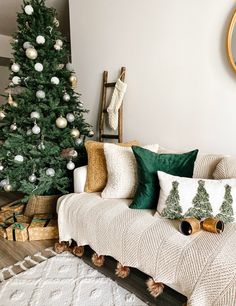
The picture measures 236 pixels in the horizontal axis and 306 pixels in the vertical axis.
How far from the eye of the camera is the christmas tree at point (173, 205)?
142 centimetres

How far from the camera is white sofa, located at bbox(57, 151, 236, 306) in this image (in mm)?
1065

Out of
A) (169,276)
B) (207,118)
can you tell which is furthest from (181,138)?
(169,276)

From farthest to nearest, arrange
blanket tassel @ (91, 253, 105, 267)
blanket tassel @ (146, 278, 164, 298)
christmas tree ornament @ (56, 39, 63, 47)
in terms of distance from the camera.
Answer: christmas tree ornament @ (56, 39, 63, 47)
blanket tassel @ (91, 253, 105, 267)
blanket tassel @ (146, 278, 164, 298)

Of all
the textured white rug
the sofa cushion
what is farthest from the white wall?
the textured white rug

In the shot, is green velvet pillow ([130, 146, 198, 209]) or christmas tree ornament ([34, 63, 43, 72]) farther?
christmas tree ornament ([34, 63, 43, 72])

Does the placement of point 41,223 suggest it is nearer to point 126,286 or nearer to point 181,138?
point 126,286

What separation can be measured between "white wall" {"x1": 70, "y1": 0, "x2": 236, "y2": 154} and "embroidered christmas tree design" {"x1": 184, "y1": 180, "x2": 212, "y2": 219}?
643 millimetres

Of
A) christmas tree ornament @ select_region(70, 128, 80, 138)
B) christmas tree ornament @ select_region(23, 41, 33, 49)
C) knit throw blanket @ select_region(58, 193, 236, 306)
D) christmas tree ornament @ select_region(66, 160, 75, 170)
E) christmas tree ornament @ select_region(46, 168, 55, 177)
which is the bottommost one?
knit throw blanket @ select_region(58, 193, 236, 306)

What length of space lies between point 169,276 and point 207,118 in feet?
4.09

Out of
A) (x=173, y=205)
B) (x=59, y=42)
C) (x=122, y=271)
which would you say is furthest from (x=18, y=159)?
(x=173, y=205)

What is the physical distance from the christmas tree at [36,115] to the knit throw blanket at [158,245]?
0.60 m

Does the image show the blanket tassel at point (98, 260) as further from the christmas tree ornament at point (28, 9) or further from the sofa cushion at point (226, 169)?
the christmas tree ornament at point (28, 9)

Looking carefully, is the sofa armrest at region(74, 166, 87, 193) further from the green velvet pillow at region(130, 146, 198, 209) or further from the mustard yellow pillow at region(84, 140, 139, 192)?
the green velvet pillow at region(130, 146, 198, 209)

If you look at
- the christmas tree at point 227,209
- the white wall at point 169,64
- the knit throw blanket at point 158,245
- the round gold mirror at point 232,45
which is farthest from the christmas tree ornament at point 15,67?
the christmas tree at point 227,209
